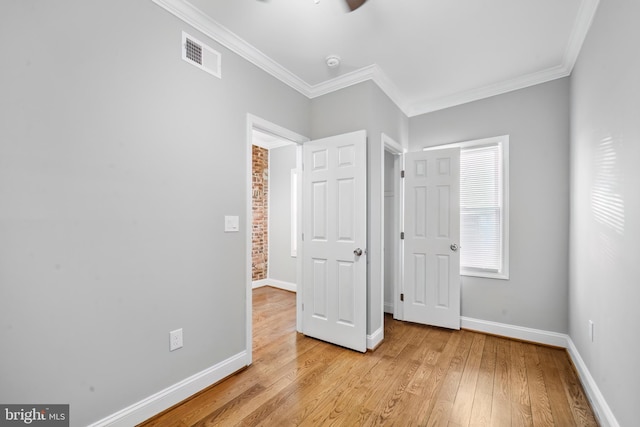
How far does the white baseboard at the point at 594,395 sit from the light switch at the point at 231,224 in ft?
8.82

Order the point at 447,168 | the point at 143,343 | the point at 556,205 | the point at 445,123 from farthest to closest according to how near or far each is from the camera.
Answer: the point at 445,123
the point at 447,168
the point at 556,205
the point at 143,343

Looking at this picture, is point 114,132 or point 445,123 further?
point 445,123

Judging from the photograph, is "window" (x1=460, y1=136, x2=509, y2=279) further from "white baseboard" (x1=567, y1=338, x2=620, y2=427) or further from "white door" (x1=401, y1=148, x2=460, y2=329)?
"white baseboard" (x1=567, y1=338, x2=620, y2=427)

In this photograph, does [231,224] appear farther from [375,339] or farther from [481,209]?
[481,209]

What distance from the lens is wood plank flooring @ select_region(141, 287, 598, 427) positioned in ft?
5.77

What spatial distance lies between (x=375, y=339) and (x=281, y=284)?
Answer: 8.78 ft

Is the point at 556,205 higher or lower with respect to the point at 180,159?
lower

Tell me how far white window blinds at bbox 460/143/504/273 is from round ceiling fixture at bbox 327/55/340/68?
1.86 meters

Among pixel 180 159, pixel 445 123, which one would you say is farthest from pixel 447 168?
pixel 180 159

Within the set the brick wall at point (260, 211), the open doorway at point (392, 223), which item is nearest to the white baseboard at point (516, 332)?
the open doorway at point (392, 223)

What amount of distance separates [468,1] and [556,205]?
85.1 inches

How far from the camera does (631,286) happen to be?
1385 mm

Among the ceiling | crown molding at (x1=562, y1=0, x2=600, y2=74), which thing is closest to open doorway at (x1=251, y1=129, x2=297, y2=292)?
the ceiling

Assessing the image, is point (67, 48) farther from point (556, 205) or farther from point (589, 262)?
point (556, 205)
